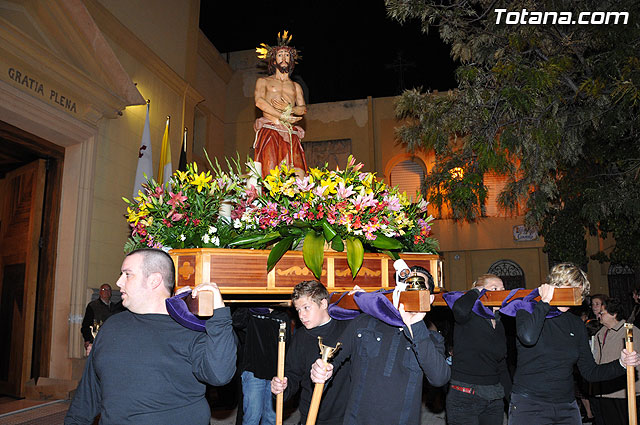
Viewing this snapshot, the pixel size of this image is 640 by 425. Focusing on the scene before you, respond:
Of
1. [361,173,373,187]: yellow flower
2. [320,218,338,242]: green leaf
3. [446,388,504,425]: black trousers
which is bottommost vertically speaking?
[446,388,504,425]: black trousers

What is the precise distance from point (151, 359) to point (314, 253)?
4.54ft

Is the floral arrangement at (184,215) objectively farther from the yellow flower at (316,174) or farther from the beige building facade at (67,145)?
the beige building facade at (67,145)

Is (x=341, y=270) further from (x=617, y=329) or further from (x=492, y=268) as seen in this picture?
(x=492, y=268)

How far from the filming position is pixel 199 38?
53.0ft

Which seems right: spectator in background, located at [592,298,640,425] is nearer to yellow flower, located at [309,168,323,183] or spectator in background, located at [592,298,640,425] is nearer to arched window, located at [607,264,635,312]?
yellow flower, located at [309,168,323,183]

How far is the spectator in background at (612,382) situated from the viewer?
17.6ft

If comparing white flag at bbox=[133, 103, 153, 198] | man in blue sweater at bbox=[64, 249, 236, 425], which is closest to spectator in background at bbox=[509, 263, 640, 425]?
man in blue sweater at bbox=[64, 249, 236, 425]

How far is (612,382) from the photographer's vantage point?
17.6 ft

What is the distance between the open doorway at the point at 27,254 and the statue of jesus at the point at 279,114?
5.71 metres

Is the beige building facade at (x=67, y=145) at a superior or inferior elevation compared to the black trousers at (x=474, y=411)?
superior

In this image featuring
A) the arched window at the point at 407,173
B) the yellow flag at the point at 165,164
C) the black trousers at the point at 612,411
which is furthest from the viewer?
the arched window at the point at 407,173

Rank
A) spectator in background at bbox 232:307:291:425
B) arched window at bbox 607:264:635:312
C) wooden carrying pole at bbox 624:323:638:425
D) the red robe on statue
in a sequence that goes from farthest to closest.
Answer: arched window at bbox 607:264:635:312 → the red robe on statue → spectator in background at bbox 232:307:291:425 → wooden carrying pole at bbox 624:323:638:425

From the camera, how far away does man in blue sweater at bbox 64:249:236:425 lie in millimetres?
2352

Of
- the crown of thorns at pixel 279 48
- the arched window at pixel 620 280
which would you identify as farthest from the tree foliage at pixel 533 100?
the arched window at pixel 620 280
